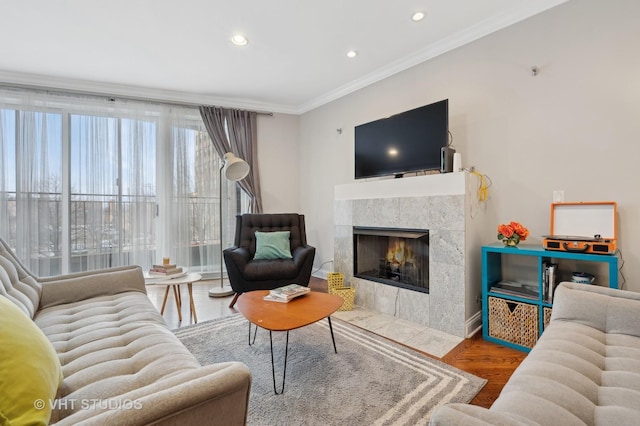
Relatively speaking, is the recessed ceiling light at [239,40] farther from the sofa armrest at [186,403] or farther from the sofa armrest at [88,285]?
the sofa armrest at [186,403]

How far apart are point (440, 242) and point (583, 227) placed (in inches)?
36.8

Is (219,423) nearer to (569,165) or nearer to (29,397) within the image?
(29,397)

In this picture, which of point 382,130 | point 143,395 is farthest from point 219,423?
point 382,130

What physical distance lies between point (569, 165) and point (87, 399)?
9.86 feet

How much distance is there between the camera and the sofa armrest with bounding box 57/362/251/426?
701 mm

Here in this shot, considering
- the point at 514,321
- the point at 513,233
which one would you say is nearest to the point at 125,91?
the point at 513,233

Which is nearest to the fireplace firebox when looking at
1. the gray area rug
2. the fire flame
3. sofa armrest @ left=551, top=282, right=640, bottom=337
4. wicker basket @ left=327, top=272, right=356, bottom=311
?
the fire flame

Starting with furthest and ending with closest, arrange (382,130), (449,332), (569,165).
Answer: (382,130), (449,332), (569,165)

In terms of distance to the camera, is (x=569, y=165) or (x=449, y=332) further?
(x=449, y=332)

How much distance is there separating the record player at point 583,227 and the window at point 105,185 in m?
3.78

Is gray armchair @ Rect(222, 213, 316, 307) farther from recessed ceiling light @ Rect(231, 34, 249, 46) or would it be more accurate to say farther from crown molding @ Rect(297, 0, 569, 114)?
crown molding @ Rect(297, 0, 569, 114)

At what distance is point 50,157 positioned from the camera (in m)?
3.52

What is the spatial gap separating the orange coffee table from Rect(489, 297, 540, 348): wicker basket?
122cm

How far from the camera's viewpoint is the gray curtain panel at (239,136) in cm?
424
